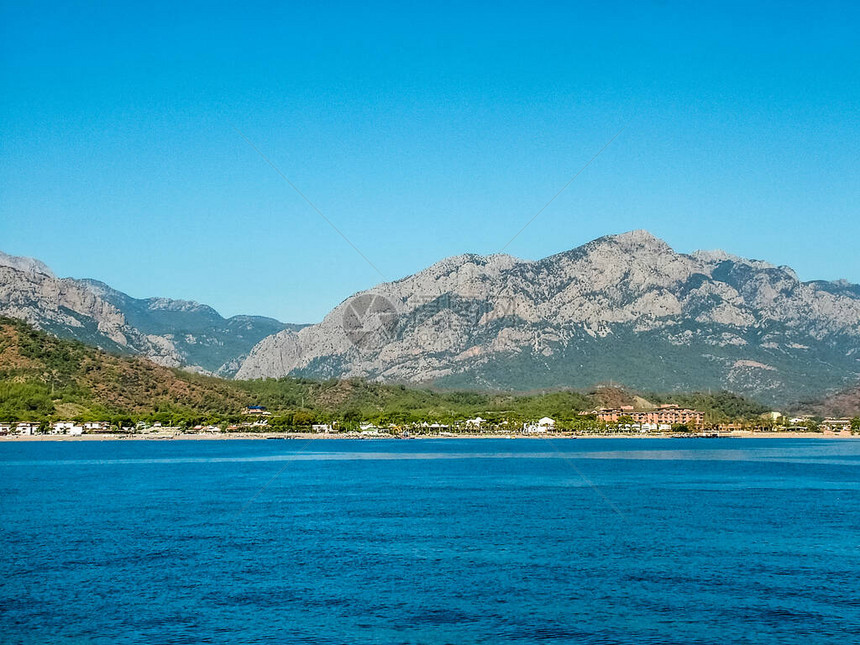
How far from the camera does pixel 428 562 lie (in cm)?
5338

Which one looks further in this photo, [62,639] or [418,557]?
[418,557]

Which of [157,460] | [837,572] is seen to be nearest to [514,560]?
[837,572]

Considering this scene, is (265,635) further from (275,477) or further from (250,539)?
(275,477)

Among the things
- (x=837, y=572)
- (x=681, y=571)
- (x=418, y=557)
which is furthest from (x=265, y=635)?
(x=837, y=572)

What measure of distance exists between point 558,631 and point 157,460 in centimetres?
12791

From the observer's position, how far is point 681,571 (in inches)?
2010

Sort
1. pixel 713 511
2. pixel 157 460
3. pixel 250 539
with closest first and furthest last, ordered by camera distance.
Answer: pixel 250 539 < pixel 713 511 < pixel 157 460

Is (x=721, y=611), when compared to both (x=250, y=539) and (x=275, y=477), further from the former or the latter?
(x=275, y=477)

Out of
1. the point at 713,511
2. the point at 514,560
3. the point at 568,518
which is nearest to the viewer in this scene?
the point at 514,560

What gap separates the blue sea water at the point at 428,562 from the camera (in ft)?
130

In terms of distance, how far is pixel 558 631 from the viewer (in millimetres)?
38625

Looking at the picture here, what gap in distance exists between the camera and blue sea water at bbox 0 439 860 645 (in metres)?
39.5

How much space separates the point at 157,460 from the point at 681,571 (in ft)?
395

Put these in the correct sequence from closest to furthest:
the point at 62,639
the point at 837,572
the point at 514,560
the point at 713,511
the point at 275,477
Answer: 1. the point at 62,639
2. the point at 837,572
3. the point at 514,560
4. the point at 713,511
5. the point at 275,477
